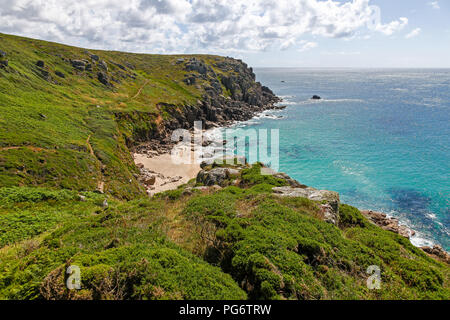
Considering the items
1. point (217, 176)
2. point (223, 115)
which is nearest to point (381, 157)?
point (217, 176)

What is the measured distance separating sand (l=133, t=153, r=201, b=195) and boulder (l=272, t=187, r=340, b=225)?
97.1 ft

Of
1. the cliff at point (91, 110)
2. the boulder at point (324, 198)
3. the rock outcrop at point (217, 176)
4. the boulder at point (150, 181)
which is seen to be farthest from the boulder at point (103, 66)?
the boulder at point (324, 198)

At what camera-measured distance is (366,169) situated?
52812 millimetres

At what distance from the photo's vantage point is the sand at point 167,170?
154 ft

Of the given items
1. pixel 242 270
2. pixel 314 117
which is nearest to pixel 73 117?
pixel 242 270

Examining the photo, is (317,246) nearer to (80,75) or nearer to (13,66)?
(13,66)

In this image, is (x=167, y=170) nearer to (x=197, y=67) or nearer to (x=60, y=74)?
(x=60, y=74)

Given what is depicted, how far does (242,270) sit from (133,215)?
415 inches

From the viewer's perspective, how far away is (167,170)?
5372cm

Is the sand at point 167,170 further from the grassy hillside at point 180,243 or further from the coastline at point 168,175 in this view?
the grassy hillside at point 180,243

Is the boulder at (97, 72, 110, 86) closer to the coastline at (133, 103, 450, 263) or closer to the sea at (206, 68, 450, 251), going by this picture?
the coastline at (133, 103, 450, 263)

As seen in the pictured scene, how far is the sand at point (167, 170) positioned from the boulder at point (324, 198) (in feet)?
97.1

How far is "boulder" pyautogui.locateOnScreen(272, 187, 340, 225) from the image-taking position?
1677 centimetres

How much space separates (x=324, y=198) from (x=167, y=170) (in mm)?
41317
